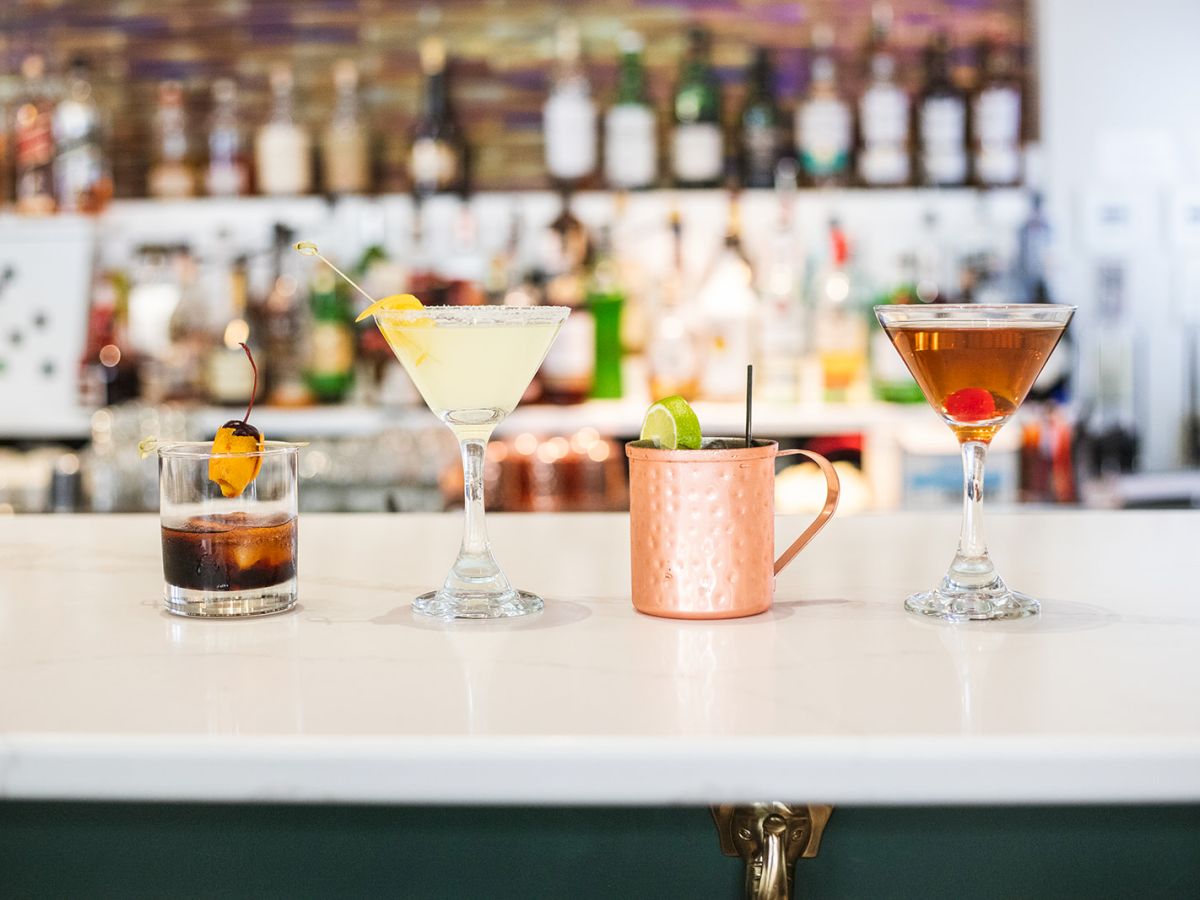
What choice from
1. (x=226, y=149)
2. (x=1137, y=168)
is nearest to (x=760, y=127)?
(x=1137, y=168)

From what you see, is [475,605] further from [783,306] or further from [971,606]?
[783,306]

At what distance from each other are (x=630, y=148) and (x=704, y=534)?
2100mm

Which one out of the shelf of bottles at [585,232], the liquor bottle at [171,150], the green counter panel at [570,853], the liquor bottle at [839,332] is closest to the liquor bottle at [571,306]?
the shelf of bottles at [585,232]

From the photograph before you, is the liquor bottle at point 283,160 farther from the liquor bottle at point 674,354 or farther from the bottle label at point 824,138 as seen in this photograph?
the bottle label at point 824,138

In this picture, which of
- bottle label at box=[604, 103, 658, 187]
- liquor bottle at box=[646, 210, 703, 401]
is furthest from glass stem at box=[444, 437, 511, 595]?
bottle label at box=[604, 103, 658, 187]

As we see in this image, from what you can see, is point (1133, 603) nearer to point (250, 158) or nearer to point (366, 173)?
point (366, 173)

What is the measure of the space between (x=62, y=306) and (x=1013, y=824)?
2.83 meters

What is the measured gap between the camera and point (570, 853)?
729mm

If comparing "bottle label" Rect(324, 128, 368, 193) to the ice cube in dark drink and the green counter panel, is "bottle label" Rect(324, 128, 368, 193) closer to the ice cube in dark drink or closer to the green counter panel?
the ice cube in dark drink

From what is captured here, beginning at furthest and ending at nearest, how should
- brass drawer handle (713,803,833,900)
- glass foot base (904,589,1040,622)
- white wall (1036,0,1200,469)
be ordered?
white wall (1036,0,1200,469) < glass foot base (904,589,1040,622) < brass drawer handle (713,803,833,900)

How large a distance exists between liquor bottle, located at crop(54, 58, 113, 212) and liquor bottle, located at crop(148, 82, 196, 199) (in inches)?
4.9

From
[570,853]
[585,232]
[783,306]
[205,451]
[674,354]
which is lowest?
[570,853]

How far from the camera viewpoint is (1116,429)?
9.59ft

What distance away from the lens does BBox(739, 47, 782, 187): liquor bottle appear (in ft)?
9.15
